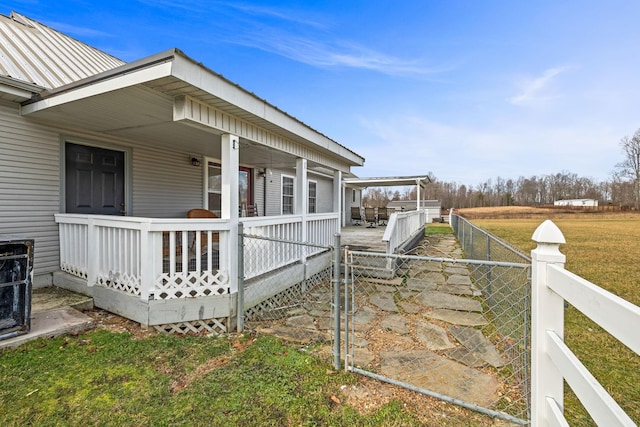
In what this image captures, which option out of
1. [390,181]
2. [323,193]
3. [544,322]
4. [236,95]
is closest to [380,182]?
[390,181]

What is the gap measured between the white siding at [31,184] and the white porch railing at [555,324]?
5894 millimetres

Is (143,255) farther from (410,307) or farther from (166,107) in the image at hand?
(410,307)

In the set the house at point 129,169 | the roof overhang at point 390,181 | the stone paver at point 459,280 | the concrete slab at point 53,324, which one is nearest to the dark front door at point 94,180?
the house at point 129,169

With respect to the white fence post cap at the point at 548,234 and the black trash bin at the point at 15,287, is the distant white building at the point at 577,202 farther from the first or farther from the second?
the black trash bin at the point at 15,287

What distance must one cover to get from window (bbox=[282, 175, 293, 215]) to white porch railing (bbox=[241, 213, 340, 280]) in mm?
4584

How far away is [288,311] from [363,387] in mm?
2150

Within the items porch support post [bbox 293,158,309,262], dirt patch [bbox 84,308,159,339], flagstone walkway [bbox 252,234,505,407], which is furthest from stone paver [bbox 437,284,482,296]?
dirt patch [bbox 84,308,159,339]

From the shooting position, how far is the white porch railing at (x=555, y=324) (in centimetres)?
103

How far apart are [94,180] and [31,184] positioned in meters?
0.92

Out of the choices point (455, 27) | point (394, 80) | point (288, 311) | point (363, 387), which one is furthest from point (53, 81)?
point (394, 80)

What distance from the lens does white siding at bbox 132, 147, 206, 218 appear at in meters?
5.78

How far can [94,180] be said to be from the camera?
16.7ft

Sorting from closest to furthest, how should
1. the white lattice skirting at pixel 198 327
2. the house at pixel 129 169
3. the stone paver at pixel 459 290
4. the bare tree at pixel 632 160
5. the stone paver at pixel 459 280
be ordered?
the house at pixel 129 169
the white lattice skirting at pixel 198 327
the stone paver at pixel 459 290
the stone paver at pixel 459 280
the bare tree at pixel 632 160

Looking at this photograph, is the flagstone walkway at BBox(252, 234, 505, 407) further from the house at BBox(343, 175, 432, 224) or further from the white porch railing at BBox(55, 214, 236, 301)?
the house at BBox(343, 175, 432, 224)
